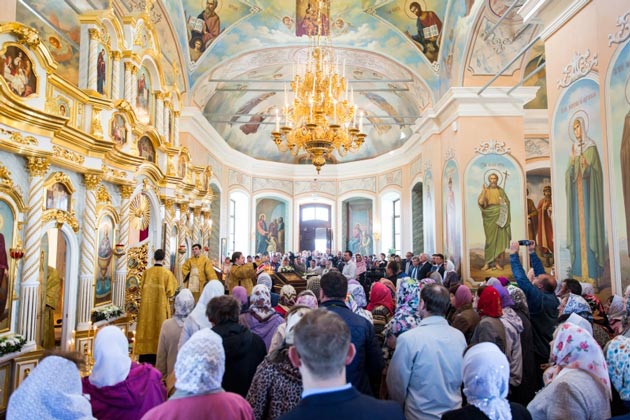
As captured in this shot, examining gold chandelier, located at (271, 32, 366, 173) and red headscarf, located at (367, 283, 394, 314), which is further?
gold chandelier, located at (271, 32, 366, 173)

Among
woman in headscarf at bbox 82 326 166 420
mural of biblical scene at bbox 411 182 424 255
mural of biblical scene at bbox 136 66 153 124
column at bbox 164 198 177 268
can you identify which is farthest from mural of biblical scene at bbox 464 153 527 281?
woman in headscarf at bbox 82 326 166 420

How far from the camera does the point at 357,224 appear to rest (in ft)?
85.5

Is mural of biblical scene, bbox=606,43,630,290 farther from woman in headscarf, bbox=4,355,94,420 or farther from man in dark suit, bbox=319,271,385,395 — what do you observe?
woman in headscarf, bbox=4,355,94,420

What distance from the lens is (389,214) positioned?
23.8 m

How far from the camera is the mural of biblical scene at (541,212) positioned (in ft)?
55.3

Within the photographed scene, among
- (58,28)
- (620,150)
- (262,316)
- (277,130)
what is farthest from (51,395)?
(58,28)

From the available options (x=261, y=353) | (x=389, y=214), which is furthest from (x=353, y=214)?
(x=261, y=353)

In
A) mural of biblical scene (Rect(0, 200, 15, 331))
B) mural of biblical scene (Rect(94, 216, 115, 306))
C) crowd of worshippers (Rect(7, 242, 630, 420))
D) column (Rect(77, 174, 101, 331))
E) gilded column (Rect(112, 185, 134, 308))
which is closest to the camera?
crowd of worshippers (Rect(7, 242, 630, 420))

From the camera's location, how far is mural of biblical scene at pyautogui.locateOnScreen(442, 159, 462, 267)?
41.2ft

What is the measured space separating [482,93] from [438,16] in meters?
2.94

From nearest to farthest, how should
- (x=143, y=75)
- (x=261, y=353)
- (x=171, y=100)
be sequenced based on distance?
(x=261, y=353), (x=143, y=75), (x=171, y=100)

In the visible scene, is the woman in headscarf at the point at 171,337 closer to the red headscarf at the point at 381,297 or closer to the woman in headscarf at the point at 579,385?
the red headscarf at the point at 381,297

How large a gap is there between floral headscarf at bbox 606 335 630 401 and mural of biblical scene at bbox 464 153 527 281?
9.65 metres

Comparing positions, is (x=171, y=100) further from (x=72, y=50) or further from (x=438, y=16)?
(x=438, y=16)
